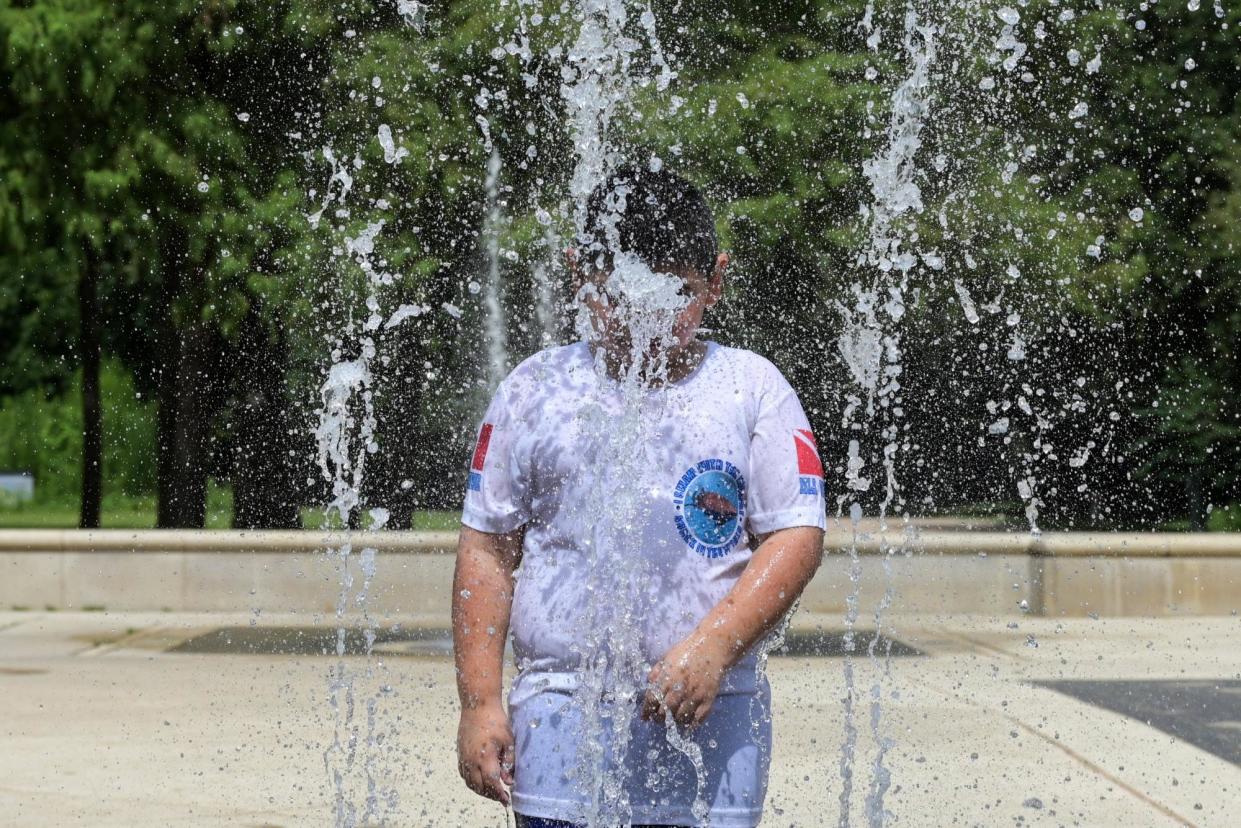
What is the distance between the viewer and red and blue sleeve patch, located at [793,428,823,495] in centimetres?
255

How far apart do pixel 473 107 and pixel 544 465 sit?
12.3 m

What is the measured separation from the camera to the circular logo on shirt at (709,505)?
8.21 feet

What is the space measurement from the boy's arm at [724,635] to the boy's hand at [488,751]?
236 millimetres

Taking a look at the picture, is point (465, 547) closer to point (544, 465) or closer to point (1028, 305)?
point (544, 465)

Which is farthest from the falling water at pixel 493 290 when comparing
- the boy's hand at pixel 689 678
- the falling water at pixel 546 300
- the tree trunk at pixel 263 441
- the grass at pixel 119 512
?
the grass at pixel 119 512

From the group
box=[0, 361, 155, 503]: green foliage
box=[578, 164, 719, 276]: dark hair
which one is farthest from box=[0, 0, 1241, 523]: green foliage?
box=[0, 361, 155, 503]: green foliage

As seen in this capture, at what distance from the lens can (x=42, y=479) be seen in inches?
1783

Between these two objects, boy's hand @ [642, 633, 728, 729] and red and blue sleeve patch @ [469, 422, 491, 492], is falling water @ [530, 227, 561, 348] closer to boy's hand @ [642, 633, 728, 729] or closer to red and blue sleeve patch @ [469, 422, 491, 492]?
red and blue sleeve patch @ [469, 422, 491, 492]

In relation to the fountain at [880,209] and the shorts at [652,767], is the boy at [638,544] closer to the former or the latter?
the shorts at [652,767]

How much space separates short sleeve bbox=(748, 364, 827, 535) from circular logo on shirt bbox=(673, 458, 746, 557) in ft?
0.11

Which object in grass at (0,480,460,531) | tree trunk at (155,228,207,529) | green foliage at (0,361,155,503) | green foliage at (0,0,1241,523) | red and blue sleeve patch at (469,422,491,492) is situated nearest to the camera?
red and blue sleeve patch at (469,422,491,492)

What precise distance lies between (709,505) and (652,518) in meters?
0.08

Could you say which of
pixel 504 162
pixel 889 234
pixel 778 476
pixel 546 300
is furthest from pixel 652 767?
pixel 546 300

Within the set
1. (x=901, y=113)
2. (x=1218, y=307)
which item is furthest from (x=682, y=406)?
(x=1218, y=307)
